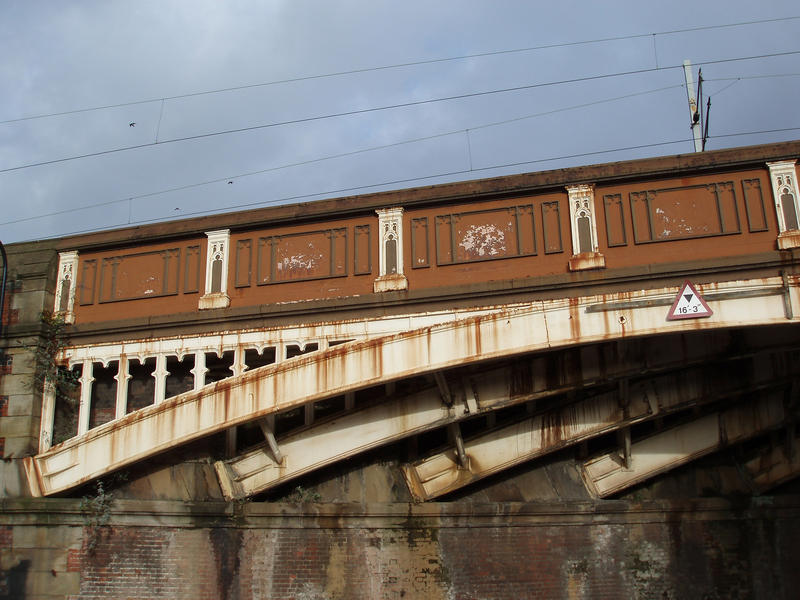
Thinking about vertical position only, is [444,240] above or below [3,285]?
above

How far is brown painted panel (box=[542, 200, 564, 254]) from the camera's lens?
42.3 ft

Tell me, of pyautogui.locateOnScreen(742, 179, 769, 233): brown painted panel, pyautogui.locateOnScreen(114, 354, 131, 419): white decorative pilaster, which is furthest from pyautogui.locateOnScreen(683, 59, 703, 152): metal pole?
pyautogui.locateOnScreen(114, 354, 131, 419): white decorative pilaster

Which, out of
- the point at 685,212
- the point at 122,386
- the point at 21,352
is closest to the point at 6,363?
the point at 21,352

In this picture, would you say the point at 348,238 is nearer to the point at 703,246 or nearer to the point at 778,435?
the point at 703,246

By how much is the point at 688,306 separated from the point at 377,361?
4645 mm

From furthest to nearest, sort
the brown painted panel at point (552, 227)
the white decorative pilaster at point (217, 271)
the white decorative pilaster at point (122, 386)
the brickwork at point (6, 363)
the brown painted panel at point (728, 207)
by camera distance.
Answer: the brickwork at point (6, 363) < the white decorative pilaster at point (217, 271) < the white decorative pilaster at point (122, 386) < the brown painted panel at point (552, 227) < the brown painted panel at point (728, 207)

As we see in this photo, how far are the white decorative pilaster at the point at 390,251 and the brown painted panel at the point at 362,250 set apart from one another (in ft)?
0.67

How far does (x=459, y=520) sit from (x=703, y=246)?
5.96 meters

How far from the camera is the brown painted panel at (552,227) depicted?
1288cm

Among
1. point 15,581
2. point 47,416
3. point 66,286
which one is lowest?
point 15,581

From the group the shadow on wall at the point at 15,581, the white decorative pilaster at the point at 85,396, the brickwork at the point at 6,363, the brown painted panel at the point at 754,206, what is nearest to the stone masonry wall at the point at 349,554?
the shadow on wall at the point at 15,581

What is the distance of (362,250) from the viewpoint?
13648 mm

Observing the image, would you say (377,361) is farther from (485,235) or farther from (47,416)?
(47,416)

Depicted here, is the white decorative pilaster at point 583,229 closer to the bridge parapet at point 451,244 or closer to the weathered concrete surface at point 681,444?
the bridge parapet at point 451,244
